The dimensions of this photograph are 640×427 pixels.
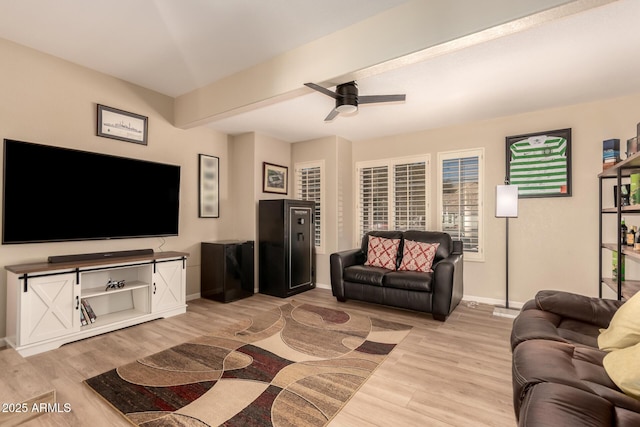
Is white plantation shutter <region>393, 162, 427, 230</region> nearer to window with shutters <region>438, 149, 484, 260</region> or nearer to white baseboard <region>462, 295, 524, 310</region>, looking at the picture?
window with shutters <region>438, 149, 484, 260</region>

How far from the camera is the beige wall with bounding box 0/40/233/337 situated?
2.75 meters

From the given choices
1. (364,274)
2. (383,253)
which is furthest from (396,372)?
(383,253)

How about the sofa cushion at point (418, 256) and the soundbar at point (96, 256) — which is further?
the sofa cushion at point (418, 256)

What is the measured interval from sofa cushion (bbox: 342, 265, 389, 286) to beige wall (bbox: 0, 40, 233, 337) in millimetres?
2200

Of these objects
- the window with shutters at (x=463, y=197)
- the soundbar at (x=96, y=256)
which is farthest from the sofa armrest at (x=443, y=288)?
the soundbar at (x=96, y=256)

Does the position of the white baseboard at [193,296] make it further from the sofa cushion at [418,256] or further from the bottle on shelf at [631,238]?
the bottle on shelf at [631,238]

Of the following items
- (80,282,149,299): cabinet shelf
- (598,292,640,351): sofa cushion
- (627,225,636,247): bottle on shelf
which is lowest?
(80,282,149,299): cabinet shelf

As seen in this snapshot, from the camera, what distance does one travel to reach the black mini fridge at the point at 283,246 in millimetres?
4453

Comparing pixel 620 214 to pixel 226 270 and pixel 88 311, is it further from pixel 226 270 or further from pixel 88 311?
pixel 88 311

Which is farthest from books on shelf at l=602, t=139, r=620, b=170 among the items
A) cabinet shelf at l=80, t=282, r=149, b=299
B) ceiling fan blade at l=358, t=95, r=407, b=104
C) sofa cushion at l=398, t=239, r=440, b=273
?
cabinet shelf at l=80, t=282, r=149, b=299

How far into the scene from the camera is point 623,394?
3.83 ft

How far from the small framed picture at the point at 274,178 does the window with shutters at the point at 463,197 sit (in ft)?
8.47

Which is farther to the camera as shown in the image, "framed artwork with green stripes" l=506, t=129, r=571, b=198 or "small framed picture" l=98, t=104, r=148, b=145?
"framed artwork with green stripes" l=506, t=129, r=571, b=198

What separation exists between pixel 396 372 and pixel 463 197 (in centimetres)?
289
